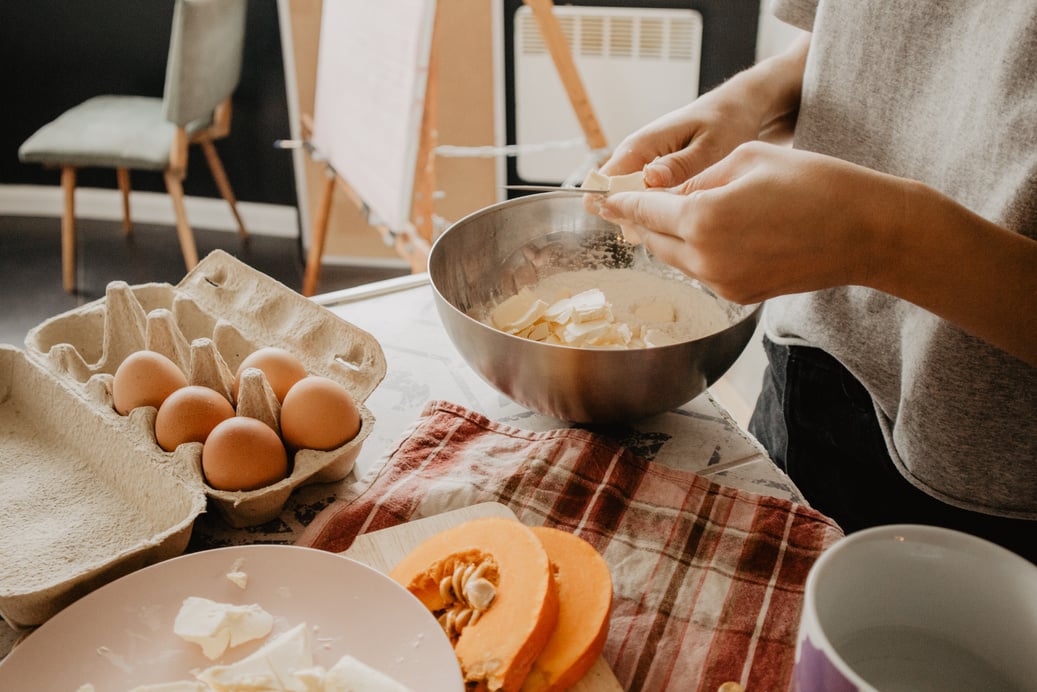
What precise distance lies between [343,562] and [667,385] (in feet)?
1.20

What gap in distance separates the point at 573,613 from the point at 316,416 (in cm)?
32

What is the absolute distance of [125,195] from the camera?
359 centimetres

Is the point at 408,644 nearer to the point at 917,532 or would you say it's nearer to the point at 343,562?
the point at 343,562

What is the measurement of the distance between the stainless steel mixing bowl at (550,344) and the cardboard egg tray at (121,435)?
0.14m

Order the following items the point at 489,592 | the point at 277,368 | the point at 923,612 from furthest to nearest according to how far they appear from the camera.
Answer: the point at 277,368
the point at 489,592
the point at 923,612

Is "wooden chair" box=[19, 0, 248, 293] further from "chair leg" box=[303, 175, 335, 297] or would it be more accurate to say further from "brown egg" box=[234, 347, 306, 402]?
"brown egg" box=[234, 347, 306, 402]

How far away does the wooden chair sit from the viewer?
2867 mm

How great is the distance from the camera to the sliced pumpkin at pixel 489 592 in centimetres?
61

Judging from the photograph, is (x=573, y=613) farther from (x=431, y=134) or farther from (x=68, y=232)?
(x=68, y=232)

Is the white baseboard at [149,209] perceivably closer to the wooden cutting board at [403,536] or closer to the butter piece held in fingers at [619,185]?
the butter piece held in fingers at [619,185]

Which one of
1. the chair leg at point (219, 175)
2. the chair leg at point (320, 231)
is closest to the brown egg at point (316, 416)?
the chair leg at point (320, 231)

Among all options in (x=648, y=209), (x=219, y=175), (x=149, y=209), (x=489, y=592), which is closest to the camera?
(x=489, y=592)

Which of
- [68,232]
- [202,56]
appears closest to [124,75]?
[68,232]

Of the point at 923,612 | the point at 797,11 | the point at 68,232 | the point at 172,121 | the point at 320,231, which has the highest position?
the point at 797,11
